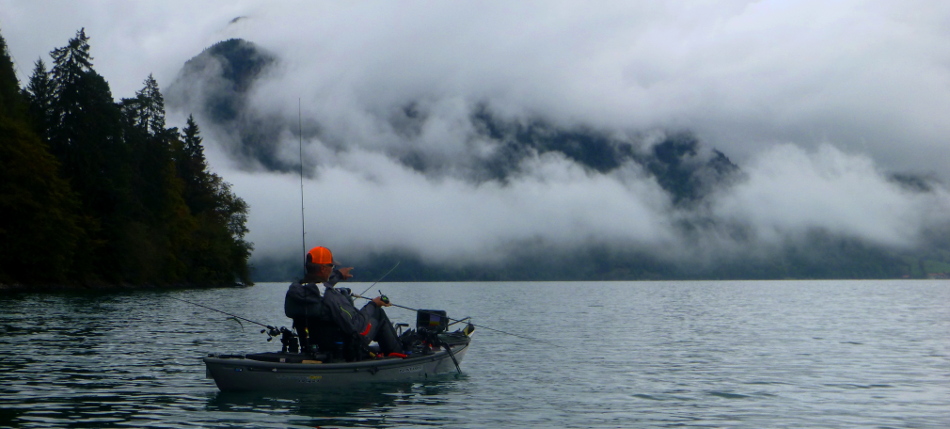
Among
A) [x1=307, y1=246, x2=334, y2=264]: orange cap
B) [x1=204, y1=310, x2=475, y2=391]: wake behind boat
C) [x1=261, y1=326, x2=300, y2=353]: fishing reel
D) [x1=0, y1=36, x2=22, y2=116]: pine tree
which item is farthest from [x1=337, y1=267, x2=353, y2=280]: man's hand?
[x1=0, y1=36, x2=22, y2=116]: pine tree

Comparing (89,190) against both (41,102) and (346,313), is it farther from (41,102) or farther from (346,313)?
(346,313)

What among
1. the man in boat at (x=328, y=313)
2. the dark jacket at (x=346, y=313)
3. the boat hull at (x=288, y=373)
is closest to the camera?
the boat hull at (x=288, y=373)

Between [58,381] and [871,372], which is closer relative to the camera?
[58,381]

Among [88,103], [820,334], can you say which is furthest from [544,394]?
[88,103]

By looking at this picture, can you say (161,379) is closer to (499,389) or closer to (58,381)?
(58,381)

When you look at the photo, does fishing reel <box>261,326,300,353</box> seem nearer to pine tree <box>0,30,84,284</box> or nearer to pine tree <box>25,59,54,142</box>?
pine tree <box>0,30,84,284</box>

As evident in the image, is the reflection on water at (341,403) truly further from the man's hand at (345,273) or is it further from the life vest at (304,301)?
the man's hand at (345,273)

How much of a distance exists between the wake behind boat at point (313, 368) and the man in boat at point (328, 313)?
0.26m

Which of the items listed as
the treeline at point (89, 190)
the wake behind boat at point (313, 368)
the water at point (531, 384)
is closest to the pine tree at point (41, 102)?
the treeline at point (89, 190)

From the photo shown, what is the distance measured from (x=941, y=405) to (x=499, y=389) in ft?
29.1

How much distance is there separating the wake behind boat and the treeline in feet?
153

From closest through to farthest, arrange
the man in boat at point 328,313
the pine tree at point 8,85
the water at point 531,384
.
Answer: the water at point 531,384 → the man in boat at point 328,313 → the pine tree at point 8,85

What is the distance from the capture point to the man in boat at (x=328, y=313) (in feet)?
54.7

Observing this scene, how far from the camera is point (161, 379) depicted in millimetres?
19484
